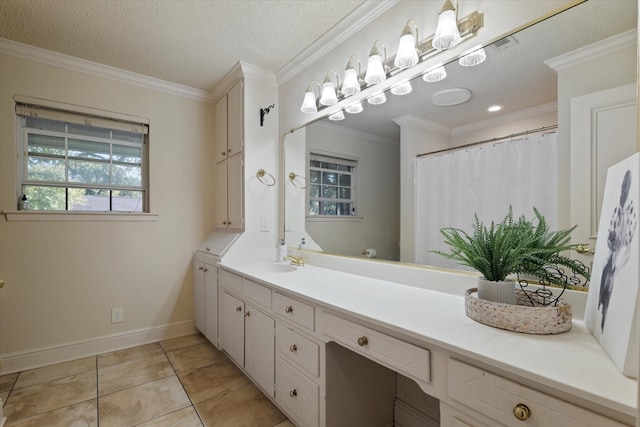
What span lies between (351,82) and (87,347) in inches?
117

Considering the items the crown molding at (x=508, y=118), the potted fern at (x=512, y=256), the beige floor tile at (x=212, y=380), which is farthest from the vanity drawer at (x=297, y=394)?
the crown molding at (x=508, y=118)

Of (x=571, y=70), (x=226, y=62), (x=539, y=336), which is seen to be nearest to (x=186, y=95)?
(x=226, y=62)

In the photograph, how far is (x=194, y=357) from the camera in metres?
2.46

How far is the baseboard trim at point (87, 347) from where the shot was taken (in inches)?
87.3

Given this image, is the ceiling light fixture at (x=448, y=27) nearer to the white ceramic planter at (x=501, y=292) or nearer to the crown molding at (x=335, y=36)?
the crown molding at (x=335, y=36)

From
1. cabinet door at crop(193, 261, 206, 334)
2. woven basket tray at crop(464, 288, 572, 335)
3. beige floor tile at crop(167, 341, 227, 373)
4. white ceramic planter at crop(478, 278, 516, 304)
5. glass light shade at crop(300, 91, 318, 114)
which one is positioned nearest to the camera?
woven basket tray at crop(464, 288, 572, 335)

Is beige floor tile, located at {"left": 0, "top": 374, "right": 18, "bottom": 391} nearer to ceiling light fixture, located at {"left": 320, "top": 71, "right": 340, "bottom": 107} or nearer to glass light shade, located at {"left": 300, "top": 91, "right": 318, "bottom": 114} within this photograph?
glass light shade, located at {"left": 300, "top": 91, "right": 318, "bottom": 114}

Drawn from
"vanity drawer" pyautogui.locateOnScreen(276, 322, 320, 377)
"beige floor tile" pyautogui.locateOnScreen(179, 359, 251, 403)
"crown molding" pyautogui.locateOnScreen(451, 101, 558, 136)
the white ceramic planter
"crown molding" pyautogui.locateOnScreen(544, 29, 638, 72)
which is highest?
"crown molding" pyautogui.locateOnScreen(544, 29, 638, 72)

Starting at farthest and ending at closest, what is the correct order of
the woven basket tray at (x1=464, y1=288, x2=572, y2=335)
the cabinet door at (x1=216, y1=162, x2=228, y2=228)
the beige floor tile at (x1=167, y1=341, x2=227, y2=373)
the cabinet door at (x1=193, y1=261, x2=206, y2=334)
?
the cabinet door at (x1=216, y1=162, x2=228, y2=228) → the cabinet door at (x1=193, y1=261, x2=206, y2=334) → the beige floor tile at (x1=167, y1=341, x2=227, y2=373) → the woven basket tray at (x1=464, y1=288, x2=572, y2=335)

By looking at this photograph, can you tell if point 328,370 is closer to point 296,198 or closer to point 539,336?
point 539,336

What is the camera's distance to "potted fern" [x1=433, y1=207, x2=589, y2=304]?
1.00m

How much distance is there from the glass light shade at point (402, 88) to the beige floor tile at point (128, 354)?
2.75 metres

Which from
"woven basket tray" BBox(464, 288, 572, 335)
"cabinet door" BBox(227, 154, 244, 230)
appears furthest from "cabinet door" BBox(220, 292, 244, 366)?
"woven basket tray" BBox(464, 288, 572, 335)

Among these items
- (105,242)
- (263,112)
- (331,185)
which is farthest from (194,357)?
(263,112)
